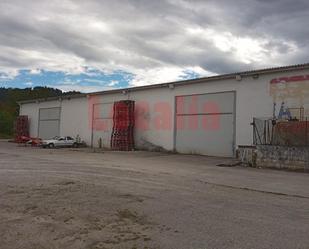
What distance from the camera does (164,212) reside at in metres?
8.91

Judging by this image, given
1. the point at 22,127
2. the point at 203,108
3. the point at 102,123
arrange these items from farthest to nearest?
1. the point at 22,127
2. the point at 102,123
3. the point at 203,108

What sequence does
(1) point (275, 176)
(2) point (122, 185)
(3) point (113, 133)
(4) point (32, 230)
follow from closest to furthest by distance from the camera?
(4) point (32, 230), (2) point (122, 185), (1) point (275, 176), (3) point (113, 133)

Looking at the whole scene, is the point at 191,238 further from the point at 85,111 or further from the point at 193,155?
the point at 85,111

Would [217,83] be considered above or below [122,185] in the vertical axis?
above

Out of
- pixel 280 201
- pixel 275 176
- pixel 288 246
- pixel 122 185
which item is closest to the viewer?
pixel 288 246

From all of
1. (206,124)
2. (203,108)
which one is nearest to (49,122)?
(203,108)

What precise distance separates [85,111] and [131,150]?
10065 mm

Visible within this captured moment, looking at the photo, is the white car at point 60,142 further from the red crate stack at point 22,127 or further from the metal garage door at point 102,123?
the red crate stack at point 22,127

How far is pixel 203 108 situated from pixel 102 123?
13440 millimetres

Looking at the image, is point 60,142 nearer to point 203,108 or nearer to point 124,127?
point 124,127

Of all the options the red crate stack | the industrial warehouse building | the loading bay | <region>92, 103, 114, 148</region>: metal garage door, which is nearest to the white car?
the industrial warehouse building

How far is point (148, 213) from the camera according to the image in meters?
8.77

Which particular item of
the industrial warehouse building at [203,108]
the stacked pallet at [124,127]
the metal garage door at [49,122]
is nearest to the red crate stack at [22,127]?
the metal garage door at [49,122]

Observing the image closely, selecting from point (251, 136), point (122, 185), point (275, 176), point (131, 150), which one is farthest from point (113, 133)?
point (122, 185)
